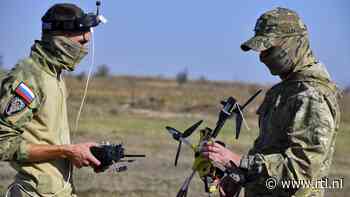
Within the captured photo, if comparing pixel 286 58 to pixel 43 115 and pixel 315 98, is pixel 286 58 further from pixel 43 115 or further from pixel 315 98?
pixel 43 115

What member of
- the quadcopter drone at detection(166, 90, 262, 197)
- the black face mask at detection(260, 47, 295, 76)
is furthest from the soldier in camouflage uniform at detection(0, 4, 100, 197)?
the black face mask at detection(260, 47, 295, 76)

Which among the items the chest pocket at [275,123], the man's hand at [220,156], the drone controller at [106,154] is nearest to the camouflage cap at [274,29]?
the chest pocket at [275,123]

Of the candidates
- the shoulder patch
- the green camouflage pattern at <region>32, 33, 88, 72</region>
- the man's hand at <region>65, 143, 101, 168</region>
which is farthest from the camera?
the green camouflage pattern at <region>32, 33, 88, 72</region>

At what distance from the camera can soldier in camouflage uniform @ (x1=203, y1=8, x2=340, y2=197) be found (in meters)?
5.41

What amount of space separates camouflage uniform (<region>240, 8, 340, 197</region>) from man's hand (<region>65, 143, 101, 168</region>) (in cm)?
112

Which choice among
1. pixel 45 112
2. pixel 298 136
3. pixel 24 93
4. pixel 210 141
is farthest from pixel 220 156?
pixel 24 93

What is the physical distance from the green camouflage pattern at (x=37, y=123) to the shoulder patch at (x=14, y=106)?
0.02 meters

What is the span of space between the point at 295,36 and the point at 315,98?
1.83 ft

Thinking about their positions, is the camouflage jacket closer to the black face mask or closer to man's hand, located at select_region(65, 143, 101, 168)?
the black face mask

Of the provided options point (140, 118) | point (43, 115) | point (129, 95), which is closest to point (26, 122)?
point (43, 115)

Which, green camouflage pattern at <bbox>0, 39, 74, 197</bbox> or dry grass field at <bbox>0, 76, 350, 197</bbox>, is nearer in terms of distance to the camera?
green camouflage pattern at <bbox>0, 39, 74, 197</bbox>

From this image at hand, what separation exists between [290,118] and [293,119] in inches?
2.4

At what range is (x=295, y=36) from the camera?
18.9ft

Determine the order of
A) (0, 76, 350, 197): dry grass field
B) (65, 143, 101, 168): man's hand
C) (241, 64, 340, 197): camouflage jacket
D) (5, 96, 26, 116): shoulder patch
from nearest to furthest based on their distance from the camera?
(241, 64, 340, 197): camouflage jacket
(5, 96, 26, 116): shoulder patch
(65, 143, 101, 168): man's hand
(0, 76, 350, 197): dry grass field
